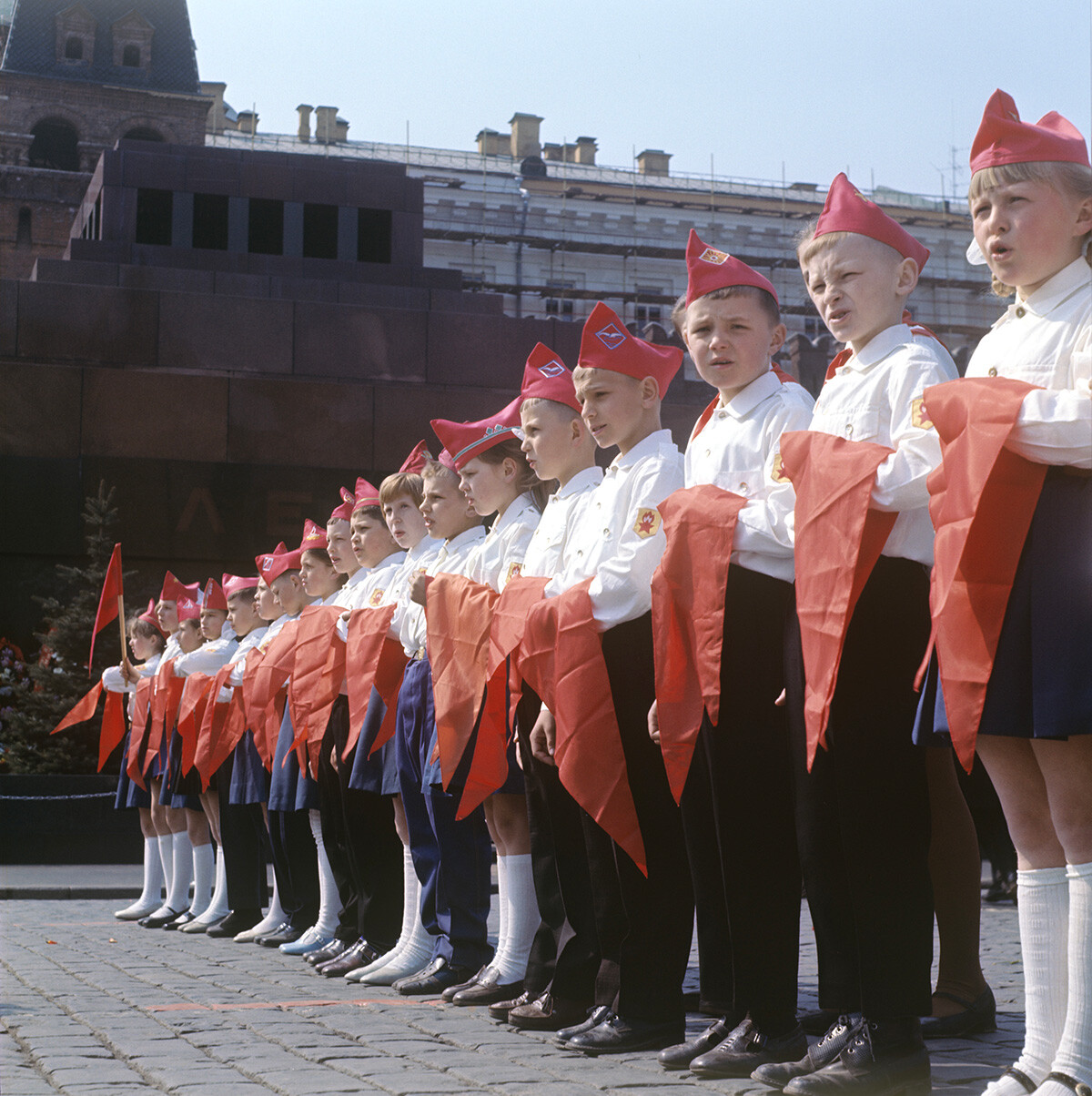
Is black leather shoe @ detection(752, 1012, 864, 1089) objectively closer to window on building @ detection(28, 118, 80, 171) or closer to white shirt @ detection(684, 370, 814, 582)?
white shirt @ detection(684, 370, 814, 582)

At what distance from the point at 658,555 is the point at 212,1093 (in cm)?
191

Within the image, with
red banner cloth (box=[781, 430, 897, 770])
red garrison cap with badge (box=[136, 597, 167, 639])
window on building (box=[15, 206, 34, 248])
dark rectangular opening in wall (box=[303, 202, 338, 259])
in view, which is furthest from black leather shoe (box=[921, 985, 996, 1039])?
window on building (box=[15, 206, 34, 248])

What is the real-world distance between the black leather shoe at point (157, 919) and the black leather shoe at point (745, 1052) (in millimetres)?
6858

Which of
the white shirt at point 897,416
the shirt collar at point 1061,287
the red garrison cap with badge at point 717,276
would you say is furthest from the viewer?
the red garrison cap with badge at point 717,276

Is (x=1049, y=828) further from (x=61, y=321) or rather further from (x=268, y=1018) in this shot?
(x=61, y=321)

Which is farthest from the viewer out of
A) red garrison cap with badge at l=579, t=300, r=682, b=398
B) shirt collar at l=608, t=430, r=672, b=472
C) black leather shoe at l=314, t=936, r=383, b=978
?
black leather shoe at l=314, t=936, r=383, b=978

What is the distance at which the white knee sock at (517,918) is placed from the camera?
5.67m

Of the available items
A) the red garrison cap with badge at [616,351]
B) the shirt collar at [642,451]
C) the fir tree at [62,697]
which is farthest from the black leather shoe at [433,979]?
the fir tree at [62,697]

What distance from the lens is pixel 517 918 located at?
571 cm

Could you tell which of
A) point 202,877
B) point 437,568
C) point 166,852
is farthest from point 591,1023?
point 166,852

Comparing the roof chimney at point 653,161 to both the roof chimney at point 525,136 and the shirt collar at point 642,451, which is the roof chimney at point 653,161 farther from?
the shirt collar at point 642,451

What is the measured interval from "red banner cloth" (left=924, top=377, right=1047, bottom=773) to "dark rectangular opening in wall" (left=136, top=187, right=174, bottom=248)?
27010 mm

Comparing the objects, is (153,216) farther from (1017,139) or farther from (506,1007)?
(1017,139)

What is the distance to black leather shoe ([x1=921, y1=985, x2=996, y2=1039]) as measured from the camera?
4.37 metres
